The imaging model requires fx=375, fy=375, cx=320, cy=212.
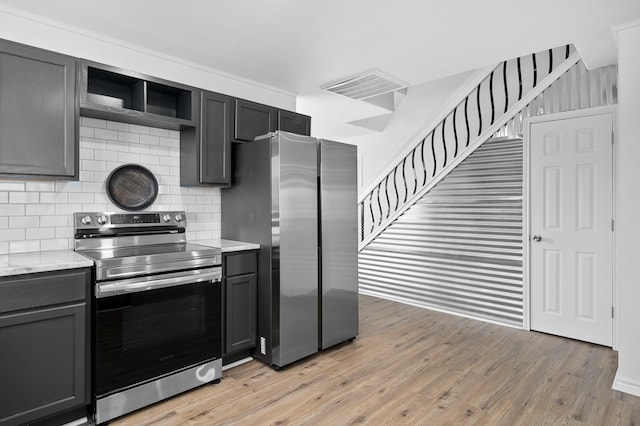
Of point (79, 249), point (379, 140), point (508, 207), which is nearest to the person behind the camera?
point (79, 249)

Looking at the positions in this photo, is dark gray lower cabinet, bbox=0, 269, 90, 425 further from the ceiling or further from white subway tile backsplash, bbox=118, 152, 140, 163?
the ceiling

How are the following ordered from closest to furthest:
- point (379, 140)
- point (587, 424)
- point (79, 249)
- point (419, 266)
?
1. point (587, 424)
2. point (79, 249)
3. point (419, 266)
4. point (379, 140)

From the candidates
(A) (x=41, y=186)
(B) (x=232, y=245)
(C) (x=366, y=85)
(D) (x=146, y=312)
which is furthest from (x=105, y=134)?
(C) (x=366, y=85)

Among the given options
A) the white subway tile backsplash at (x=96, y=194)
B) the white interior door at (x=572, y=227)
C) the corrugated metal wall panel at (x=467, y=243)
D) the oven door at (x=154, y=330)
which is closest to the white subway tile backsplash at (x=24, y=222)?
the white subway tile backsplash at (x=96, y=194)

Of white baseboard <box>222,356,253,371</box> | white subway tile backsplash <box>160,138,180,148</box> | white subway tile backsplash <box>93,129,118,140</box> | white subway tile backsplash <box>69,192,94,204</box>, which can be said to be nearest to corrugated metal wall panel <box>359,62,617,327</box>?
white baseboard <box>222,356,253,371</box>

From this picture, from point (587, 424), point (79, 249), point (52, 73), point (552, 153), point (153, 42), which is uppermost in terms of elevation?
point (153, 42)

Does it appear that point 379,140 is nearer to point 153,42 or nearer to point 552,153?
point 552,153

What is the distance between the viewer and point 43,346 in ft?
6.89

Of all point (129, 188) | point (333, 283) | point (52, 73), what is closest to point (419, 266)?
point (333, 283)

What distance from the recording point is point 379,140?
18.7 ft

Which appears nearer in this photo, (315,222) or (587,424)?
(587,424)

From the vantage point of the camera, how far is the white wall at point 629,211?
2.61 m

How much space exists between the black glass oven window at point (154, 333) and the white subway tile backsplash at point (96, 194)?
84 cm

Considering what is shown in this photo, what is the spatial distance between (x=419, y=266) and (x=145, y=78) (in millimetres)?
3826
